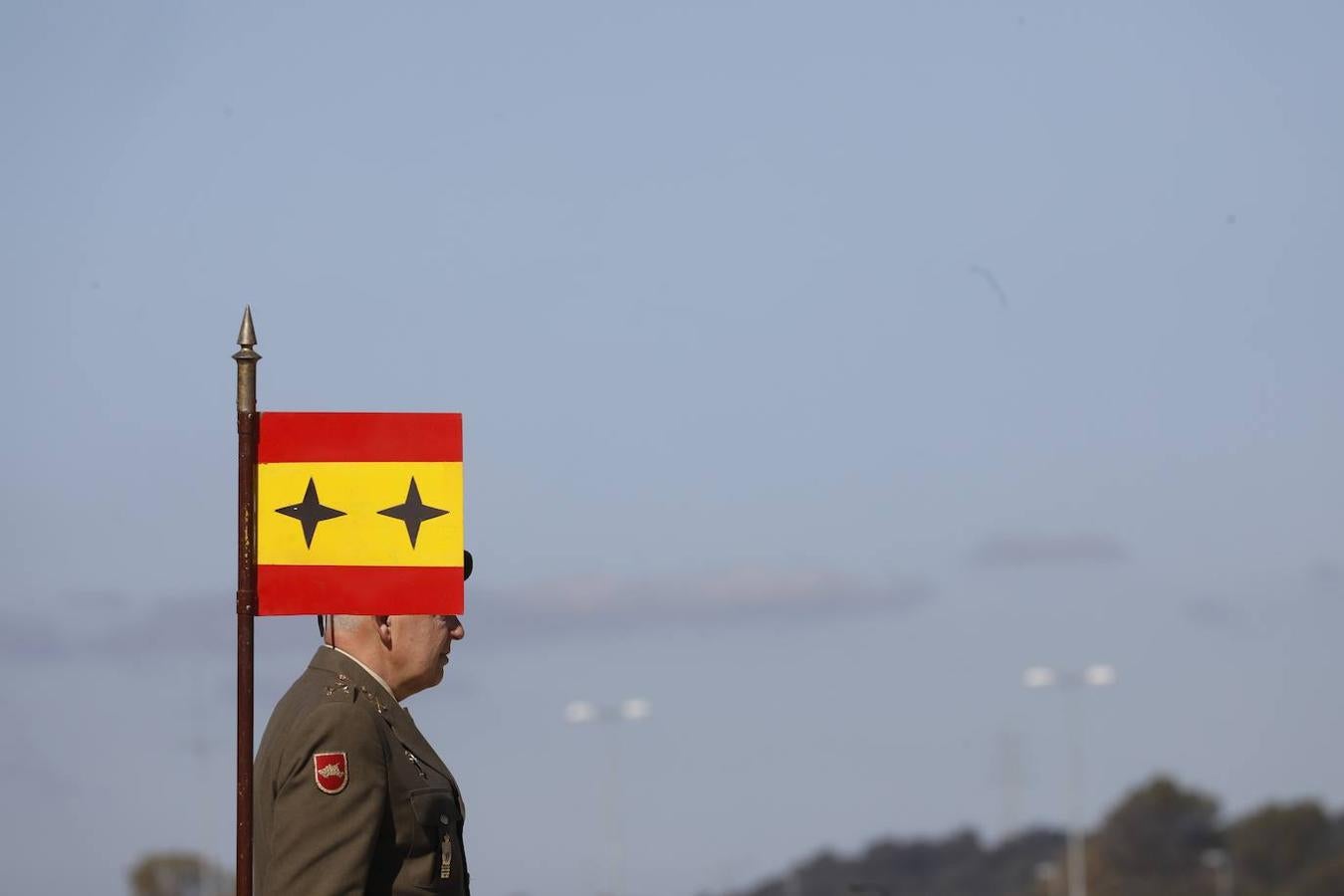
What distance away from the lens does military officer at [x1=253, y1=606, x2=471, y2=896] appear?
26.6 feet

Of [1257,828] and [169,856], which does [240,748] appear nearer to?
[169,856]

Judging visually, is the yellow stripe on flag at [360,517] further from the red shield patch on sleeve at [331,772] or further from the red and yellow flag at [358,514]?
the red shield patch on sleeve at [331,772]

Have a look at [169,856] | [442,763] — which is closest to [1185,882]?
[169,856]

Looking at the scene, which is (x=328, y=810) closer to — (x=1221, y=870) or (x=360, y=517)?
(x=360, y=517)

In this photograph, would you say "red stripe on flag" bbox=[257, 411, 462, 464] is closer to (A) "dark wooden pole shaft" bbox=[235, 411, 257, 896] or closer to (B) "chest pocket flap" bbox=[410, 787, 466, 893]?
(A) "dark wooden pole shaft" bbox=[235, 411, 257, 896]

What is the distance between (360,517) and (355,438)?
25 centimetres

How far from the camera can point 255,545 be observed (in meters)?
8.55

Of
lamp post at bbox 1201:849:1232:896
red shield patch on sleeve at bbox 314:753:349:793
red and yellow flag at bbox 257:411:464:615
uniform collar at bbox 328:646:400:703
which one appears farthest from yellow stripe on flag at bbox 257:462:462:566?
lamp post at bbox 1201:849:1232:896

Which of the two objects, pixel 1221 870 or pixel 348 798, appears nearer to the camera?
pixel 348 798

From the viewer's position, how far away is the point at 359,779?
26.9 ft

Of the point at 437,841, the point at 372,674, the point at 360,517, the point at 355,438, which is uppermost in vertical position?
the point at 355,438

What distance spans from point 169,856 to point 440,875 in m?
121

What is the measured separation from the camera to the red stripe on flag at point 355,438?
8.62m

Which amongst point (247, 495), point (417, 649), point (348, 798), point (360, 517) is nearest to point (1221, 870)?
point (417, 649)
